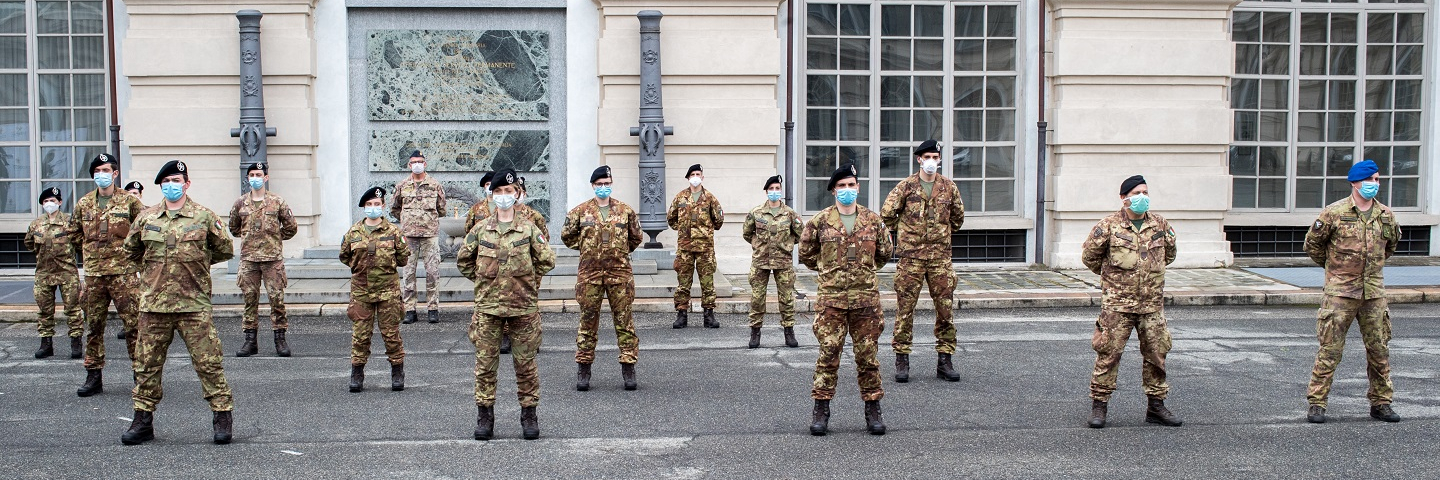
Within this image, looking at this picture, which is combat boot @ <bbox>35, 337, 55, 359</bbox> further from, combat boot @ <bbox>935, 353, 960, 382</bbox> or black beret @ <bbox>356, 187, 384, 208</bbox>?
combat boot @ <bbox>935, 353, 960, 382</bbox>

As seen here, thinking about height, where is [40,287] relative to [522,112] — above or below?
below

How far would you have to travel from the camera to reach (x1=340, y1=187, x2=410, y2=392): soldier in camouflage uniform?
9641mm

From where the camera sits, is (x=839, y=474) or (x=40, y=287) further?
(x=40, y=287)

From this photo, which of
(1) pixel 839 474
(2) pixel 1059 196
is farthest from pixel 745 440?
(2) pixel 1059 196

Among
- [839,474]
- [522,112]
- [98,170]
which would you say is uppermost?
[522,112]

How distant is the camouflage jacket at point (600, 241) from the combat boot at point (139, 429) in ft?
10.7

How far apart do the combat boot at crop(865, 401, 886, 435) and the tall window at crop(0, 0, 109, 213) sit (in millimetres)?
13089

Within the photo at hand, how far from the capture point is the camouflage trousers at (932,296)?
10000 millimetres

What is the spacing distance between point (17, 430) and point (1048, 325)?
9.41 metres

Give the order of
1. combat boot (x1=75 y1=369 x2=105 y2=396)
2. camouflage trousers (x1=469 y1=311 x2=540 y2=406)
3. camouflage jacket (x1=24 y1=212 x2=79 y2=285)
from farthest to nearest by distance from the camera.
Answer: camouflage jacket (x1=24 y1=212 x2=79 y2=285) < combat boot (x1=75 y1=369 x2=105 y2=396) < camouflage trousers (x1=469 y1=311 x2=540 y2=406)

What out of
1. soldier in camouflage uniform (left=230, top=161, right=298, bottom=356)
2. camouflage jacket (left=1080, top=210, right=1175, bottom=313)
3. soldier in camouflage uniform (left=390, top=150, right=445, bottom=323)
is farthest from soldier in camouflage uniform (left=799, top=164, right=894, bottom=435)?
soldier in camouflage uniform (left=390, top=150, right=445, bottom=323)

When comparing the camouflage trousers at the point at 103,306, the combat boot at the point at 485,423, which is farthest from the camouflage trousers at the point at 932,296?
the camouflage trousers at the point at 103,306

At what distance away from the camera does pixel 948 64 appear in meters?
17.6

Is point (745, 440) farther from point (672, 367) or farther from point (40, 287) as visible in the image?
point (40, 287)
